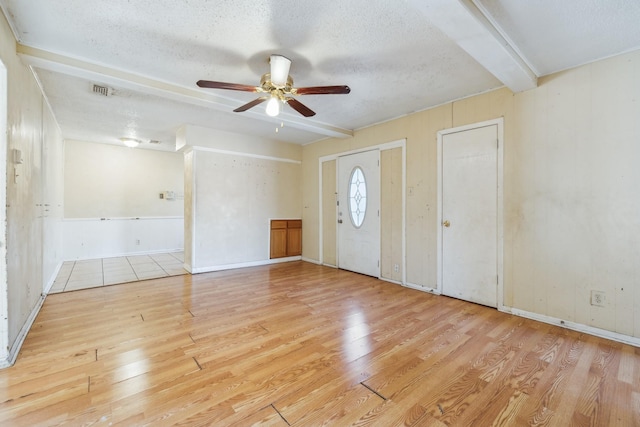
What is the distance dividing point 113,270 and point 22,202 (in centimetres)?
295

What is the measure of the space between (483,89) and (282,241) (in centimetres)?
430

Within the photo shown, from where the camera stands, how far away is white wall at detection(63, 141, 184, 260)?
227 inches

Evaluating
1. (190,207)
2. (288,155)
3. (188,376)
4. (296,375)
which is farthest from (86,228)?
(296,375)

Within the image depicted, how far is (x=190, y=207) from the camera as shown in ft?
15.7

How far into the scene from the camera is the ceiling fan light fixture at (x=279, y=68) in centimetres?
240

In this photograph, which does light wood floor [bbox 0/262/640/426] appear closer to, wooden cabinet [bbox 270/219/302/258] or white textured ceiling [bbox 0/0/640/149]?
white textured ceiling [bbox 0/0/640/149]

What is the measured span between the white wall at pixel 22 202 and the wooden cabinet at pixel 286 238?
341 cm

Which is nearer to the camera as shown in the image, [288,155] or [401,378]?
[401,378]

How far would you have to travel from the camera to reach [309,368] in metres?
1.97

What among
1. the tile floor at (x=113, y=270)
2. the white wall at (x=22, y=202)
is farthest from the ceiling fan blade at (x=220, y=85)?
the tile floor at (x=113, y=270)

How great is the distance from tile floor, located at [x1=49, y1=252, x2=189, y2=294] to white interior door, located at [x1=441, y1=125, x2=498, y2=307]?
428 cm

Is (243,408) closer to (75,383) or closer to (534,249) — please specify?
(75,383)

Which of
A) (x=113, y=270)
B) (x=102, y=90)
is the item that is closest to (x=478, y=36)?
(x=102, y=90)

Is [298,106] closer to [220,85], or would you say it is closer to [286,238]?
[220,85]
